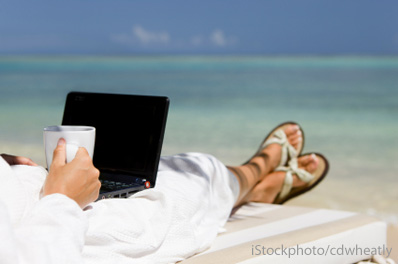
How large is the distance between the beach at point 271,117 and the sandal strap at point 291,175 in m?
0.45

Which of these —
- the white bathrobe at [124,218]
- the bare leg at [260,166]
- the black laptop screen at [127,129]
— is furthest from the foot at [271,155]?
the black laptop screen at [127,129]

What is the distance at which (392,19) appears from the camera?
21984 mm

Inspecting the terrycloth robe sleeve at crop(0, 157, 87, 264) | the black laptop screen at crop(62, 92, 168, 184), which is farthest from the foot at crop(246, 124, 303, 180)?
the terrycloth robe sleeve at crop(0, 157, 87, 264)

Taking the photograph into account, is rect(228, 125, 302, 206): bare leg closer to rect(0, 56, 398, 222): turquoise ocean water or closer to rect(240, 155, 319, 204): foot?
rect(240, 155, 319, 204): foot

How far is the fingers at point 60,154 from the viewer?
4.08ft

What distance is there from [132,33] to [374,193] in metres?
21.0

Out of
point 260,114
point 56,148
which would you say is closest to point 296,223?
point 56,148

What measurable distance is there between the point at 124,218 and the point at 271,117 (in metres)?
7.69

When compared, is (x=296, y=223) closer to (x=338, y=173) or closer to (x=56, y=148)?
(x=56, y=148)

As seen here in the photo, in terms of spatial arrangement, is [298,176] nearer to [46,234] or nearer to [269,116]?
[46,234]

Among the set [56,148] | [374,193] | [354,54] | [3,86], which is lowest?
[374,193]

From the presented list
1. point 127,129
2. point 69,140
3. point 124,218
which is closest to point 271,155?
point 127,129

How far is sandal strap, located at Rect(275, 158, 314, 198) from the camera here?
266 centimetres

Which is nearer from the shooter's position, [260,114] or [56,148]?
[56,148]
